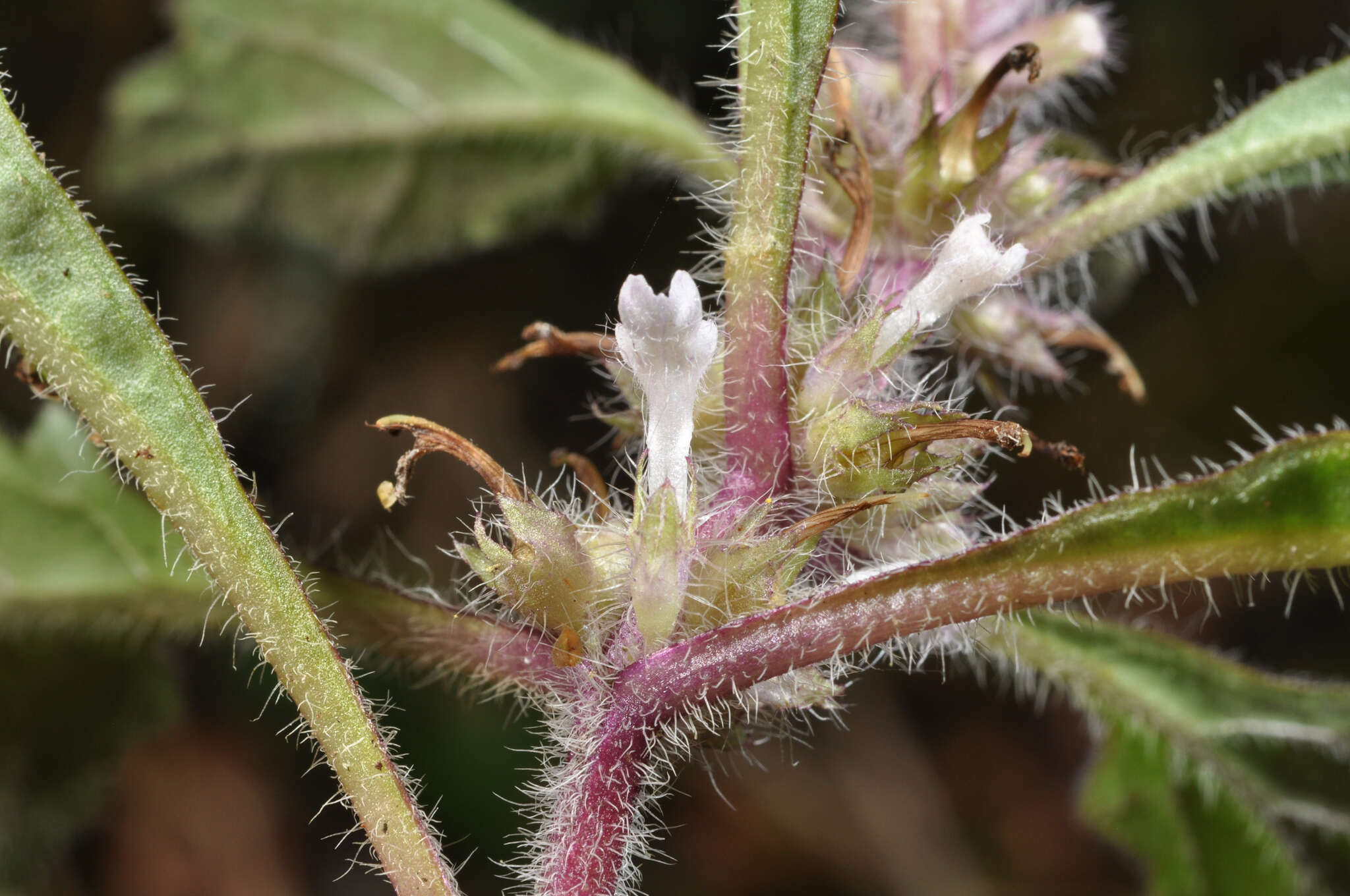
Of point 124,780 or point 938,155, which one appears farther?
point 124,780

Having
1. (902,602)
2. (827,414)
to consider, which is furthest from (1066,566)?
(827,414)

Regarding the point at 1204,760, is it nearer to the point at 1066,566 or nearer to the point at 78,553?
the point at 1066,566

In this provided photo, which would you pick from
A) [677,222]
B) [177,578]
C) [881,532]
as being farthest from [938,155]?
[677,222]

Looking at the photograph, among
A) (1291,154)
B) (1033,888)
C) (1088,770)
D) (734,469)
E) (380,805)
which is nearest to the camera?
(380,805)

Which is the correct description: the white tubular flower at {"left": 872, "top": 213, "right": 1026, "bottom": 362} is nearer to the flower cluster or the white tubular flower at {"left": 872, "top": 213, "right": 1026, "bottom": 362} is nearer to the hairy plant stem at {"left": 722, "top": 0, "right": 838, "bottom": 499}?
the flower cluster

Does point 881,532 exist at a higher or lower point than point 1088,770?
higher

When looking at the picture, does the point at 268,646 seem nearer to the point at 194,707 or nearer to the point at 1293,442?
the point at 1293,442

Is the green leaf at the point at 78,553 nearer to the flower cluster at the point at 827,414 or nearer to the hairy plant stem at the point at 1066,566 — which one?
the flower cluster at the point at 827,414
